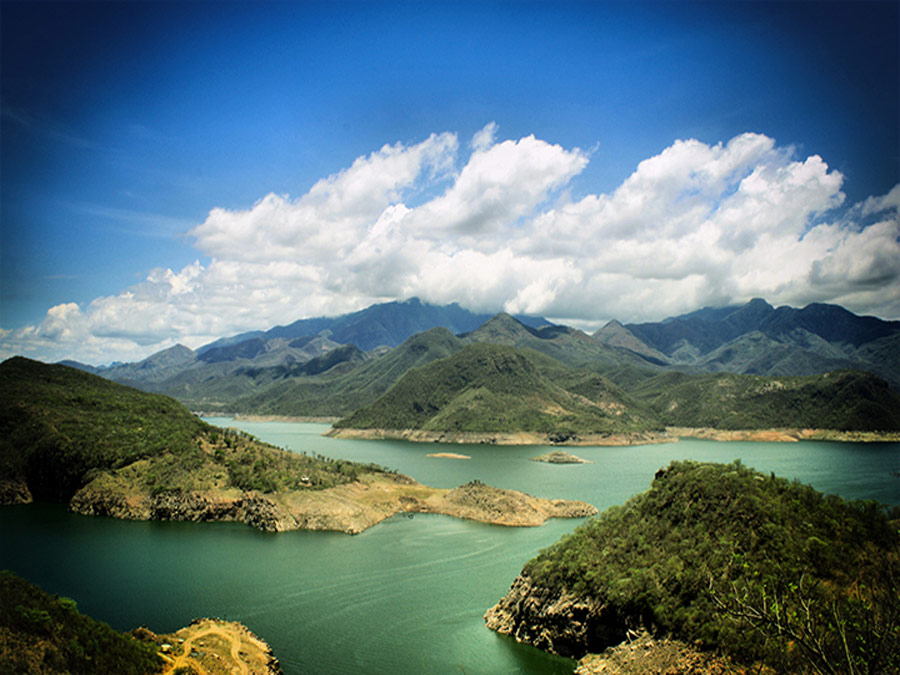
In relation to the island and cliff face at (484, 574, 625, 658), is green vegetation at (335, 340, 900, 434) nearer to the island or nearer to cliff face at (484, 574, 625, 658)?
cliff face at (484, 574, 625, 658)

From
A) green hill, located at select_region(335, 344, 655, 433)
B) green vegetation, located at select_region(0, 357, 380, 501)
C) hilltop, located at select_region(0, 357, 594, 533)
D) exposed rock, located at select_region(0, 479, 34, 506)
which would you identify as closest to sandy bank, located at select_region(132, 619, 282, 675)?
hilltop, located at select_region(0, 357, 594, 533)

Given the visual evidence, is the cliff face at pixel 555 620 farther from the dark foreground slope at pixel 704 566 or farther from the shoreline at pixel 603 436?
the shoreline at pixel 603 436

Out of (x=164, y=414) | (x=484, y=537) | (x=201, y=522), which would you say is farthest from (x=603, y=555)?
(x=164, y=414)

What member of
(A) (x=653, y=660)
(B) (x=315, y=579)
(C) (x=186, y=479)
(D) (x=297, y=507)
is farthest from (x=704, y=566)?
(C) (x=186, y=479)

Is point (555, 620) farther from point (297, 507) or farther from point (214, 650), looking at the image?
point (297, 507)

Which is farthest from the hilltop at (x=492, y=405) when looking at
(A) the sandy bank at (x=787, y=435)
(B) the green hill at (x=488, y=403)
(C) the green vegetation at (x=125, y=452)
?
(C) the green vegetation at (x=125, y=452)

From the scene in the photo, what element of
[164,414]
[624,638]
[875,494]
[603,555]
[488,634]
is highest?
[164,414]

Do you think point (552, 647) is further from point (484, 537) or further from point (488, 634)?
point (484, 537)
